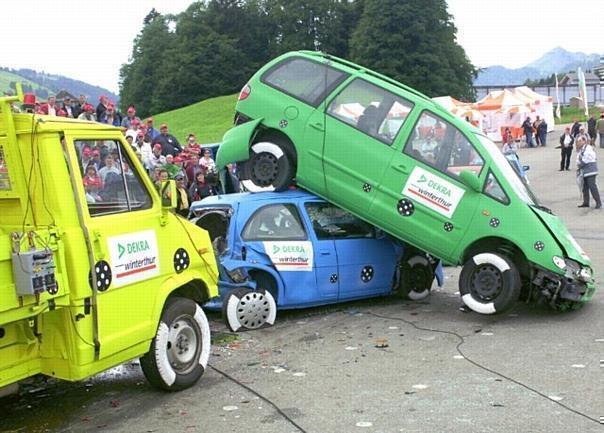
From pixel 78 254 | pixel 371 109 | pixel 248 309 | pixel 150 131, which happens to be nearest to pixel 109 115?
pixel 150 131

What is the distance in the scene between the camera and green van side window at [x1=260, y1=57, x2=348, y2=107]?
10.2 metres

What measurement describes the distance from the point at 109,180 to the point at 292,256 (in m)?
3.46

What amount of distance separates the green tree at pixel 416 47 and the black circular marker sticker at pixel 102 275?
66.2 m

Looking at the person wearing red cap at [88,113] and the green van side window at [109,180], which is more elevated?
the person wearing red cap at [88,113]

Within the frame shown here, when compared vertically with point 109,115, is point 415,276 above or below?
below

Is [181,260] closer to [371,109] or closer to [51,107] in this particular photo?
[371,109]

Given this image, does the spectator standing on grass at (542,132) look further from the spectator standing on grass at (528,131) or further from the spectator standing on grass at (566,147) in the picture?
the spectator standing on grass at (566,147)

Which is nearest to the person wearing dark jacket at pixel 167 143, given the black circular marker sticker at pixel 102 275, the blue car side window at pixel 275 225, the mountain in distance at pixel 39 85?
the mountain in distance at pixel 39 85

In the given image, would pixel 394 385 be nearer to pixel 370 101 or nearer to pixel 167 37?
pixel 370 101

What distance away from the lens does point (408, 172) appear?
374 inches

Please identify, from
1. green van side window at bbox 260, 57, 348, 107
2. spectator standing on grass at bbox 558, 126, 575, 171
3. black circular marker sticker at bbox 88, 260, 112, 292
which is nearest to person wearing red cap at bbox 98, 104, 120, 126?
green van side window at bbox 260, 57, 348, 107

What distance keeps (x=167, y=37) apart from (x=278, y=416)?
96.2 metres

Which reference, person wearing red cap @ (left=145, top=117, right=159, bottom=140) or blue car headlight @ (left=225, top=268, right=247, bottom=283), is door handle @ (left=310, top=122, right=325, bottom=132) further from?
person wearing red cap @ (left=145, top=117, right=159, bottom=140)

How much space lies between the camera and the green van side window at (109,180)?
18.8 ft
